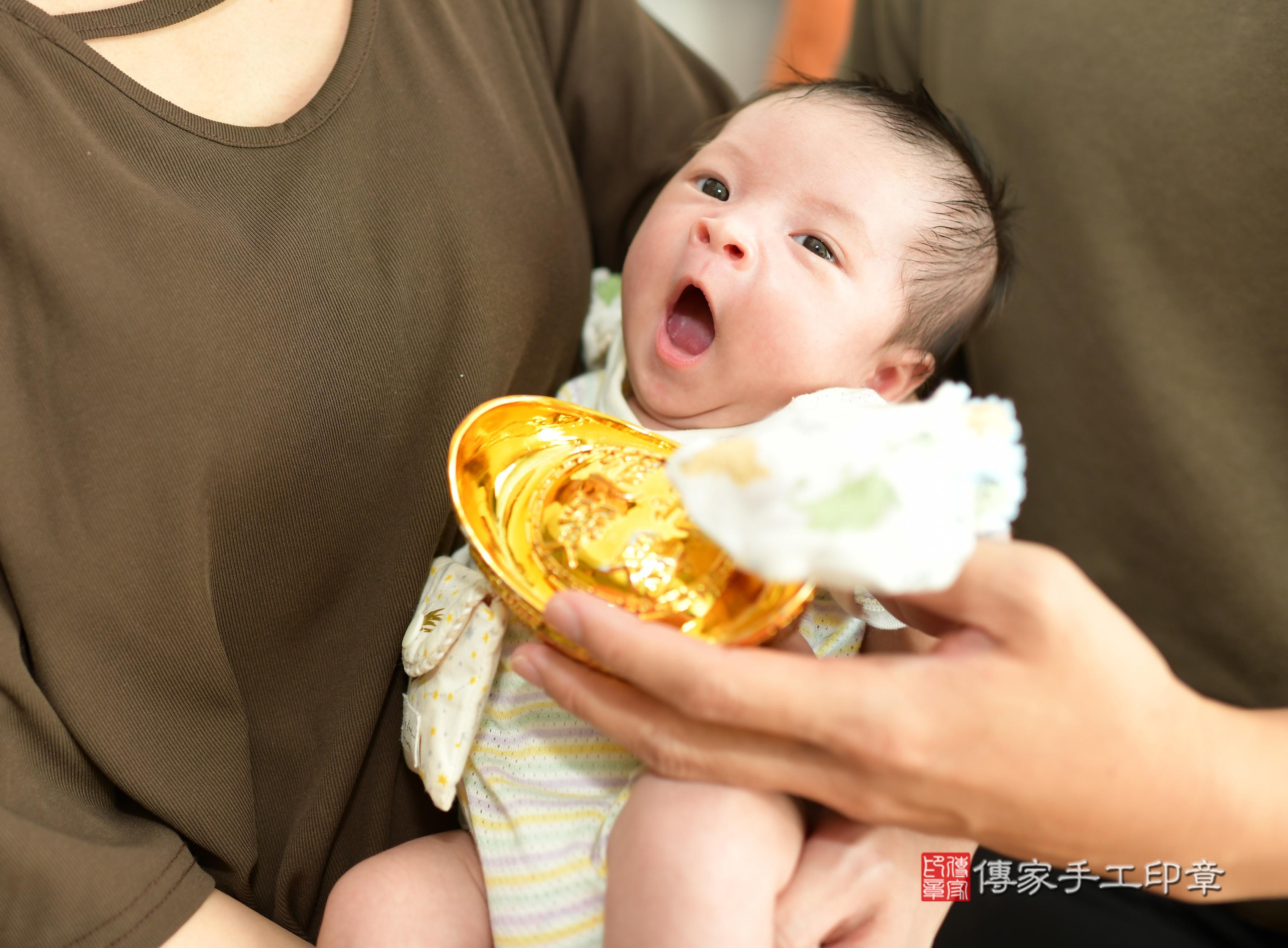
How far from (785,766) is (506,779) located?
265 mm

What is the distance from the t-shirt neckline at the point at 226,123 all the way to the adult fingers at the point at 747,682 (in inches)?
21.0

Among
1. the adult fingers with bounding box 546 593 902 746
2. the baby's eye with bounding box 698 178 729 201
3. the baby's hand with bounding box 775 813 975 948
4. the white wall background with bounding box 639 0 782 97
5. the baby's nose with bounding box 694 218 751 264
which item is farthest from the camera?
the white wall background with bounding box 639 0 782 97

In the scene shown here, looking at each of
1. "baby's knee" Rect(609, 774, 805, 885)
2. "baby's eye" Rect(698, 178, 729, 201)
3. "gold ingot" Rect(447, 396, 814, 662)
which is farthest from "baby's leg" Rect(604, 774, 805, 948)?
"baby's eye" Rect(698, 178, 729, 201)

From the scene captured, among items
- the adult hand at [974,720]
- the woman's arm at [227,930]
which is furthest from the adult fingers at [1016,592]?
the woman's arm at [227,930]

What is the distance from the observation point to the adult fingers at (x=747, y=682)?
57 centimetres

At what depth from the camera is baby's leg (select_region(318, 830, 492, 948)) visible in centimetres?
A: 72

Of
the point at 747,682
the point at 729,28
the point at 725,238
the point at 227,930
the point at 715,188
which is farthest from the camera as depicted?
the point at 729,28

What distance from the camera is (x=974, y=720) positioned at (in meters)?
0.58

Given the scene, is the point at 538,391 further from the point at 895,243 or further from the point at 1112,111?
the point at 1112,111

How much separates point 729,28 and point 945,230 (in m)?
1.88

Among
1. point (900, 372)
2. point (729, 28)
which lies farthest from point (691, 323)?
point (729, 28)

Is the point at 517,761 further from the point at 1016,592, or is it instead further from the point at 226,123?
the point at 226,123

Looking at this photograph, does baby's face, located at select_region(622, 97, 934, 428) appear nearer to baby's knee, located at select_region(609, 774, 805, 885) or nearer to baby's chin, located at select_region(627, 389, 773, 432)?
baby's chin, located at select_region(627, 389, 773, 432)

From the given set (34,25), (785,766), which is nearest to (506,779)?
(785,766)
